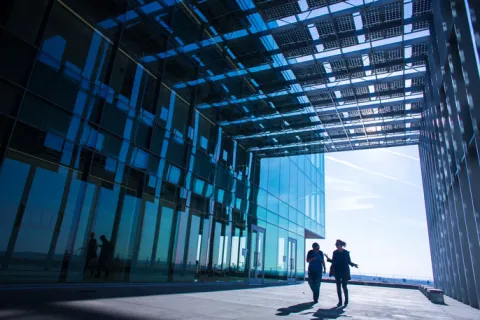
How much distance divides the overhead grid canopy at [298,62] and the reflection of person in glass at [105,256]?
7.26 meters

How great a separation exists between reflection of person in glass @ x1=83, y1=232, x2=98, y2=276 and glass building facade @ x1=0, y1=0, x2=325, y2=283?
4cm

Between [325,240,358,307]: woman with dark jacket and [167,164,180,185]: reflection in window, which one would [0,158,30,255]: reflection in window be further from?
[325,240,358,307]: woman with dark jacket

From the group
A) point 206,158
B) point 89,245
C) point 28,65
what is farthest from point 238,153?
point 28,65

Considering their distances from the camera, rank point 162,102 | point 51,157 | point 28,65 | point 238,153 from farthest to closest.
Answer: point 238,153, point 162,102, point 51,157, point 28,65

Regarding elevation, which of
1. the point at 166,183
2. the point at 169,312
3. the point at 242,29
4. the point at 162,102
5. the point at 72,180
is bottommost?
the point at 169,312

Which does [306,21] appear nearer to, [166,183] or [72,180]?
[166,183]

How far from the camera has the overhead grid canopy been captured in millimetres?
12125

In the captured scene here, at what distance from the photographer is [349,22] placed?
1237 centimetres

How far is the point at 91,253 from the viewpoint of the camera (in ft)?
30.4

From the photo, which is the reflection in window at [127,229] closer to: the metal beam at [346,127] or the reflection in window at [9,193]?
the reflection in window at [9,193]

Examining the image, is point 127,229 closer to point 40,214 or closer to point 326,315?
point 40,214

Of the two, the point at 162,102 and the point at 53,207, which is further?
the point at 162,102

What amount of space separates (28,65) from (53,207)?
3.99m

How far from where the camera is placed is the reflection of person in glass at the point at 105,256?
961cm
